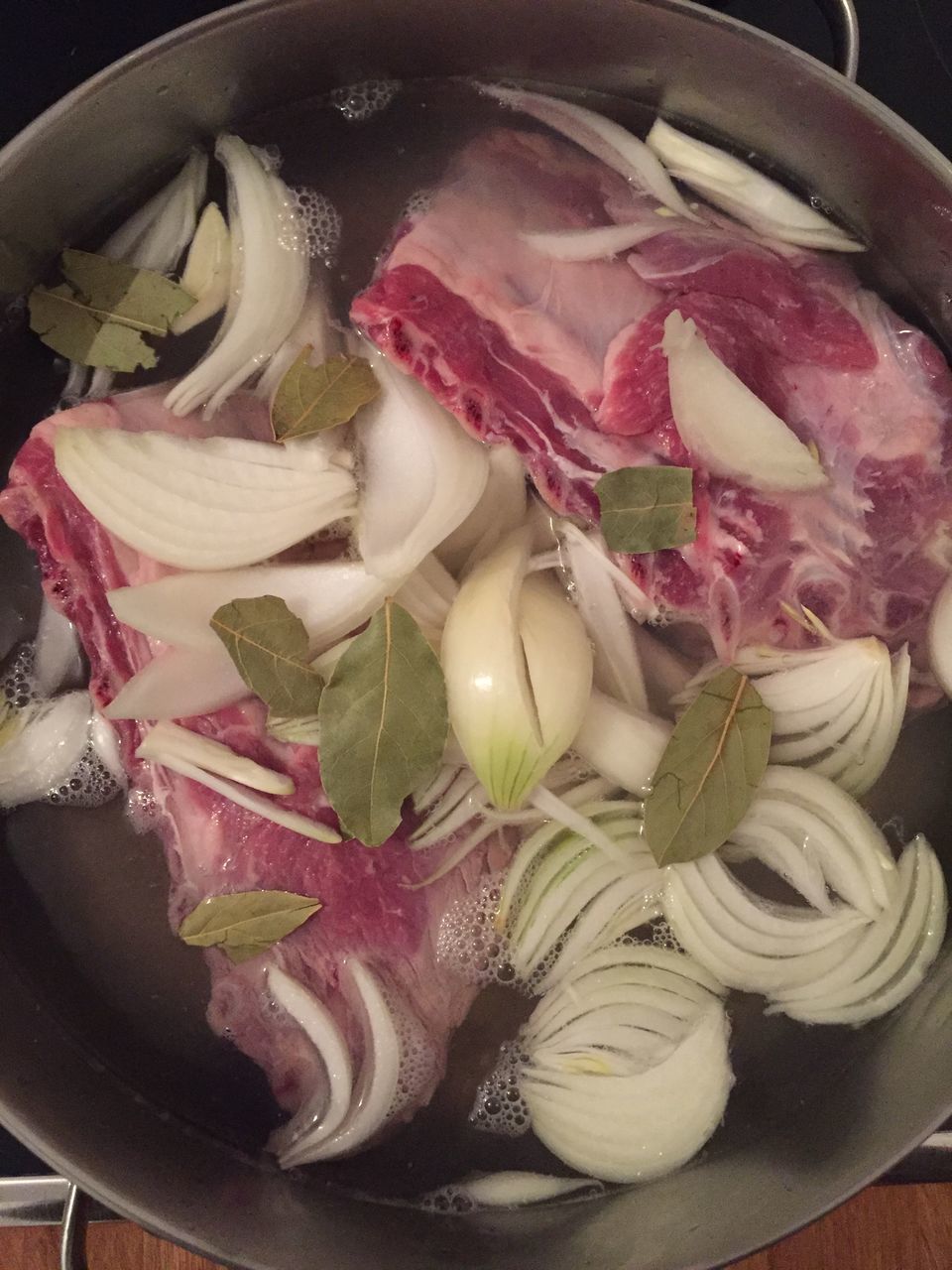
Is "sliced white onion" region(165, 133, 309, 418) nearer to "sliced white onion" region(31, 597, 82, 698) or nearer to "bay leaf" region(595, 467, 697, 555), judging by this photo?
"sliced white onion" region(31, 597, 82, 698)

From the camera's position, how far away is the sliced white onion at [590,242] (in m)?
1.08

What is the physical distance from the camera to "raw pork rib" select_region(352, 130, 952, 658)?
1022mm

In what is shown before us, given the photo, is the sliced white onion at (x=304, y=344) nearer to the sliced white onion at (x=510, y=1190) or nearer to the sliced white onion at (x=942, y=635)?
the sliced white onion at (x=942, y=635)

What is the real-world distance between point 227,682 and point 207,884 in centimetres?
22

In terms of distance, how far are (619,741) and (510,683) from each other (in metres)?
0.17

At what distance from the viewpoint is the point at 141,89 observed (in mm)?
1035

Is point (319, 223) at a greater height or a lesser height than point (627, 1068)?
greater

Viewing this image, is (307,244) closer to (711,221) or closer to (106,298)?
(106,298)

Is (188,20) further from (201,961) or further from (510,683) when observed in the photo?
(201,961)

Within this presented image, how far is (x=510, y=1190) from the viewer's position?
1097 millimetres

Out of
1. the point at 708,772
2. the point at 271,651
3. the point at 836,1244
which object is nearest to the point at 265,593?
the point at 271,651

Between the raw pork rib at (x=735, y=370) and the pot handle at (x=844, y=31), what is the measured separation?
224 millimetres

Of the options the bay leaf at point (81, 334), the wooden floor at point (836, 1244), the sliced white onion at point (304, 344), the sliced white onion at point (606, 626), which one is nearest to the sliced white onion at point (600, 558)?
the sliced white onion at point (606, 626)

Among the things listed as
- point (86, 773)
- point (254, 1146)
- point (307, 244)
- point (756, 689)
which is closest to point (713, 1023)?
point (756, 689)
